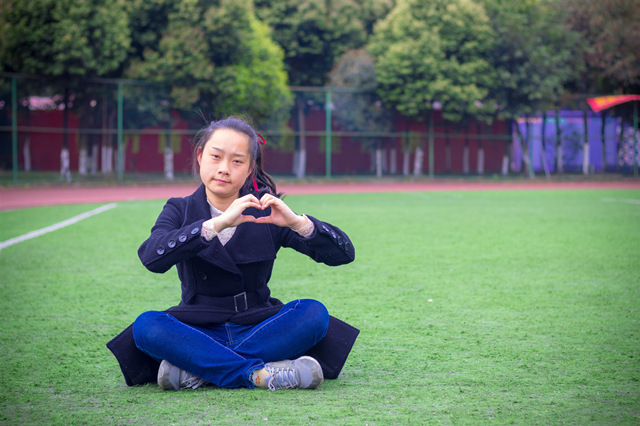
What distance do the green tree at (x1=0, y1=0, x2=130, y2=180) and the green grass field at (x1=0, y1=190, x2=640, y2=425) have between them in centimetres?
1170

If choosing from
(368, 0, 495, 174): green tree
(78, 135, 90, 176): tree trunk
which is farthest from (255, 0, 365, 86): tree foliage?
(78, 135, 90, 176): tree trunk

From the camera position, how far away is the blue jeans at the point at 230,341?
2.76m

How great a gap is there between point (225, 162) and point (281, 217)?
35 cm

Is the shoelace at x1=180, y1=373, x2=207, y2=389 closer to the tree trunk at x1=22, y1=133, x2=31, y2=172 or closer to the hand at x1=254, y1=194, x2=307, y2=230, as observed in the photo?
the hand at x1=254, y1=194, x2=307, y2=230

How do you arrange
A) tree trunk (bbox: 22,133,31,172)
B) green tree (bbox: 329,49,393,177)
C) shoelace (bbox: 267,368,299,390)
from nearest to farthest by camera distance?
shoelace (bbox: 267,368,299,390)
tree trunk (bbox: 22,133,31,172)
green tree (bbox: 329,49,393,177)

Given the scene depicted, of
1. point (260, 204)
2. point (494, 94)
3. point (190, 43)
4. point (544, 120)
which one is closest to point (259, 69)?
point (190, 43)

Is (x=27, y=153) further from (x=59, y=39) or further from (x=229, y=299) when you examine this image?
(x=229, y=299)

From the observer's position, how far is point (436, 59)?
→ 81.0 ft

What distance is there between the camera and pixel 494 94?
84.3 feet

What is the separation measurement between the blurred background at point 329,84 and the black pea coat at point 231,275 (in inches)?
583

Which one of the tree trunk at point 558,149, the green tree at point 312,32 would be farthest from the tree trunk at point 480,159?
the green tree at point 312,32

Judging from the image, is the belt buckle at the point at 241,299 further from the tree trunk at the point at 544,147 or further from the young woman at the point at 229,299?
the tree trunk at the point at 544,147

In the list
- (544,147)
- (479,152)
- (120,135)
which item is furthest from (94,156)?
(544,147)

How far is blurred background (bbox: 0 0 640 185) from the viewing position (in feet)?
64.6
